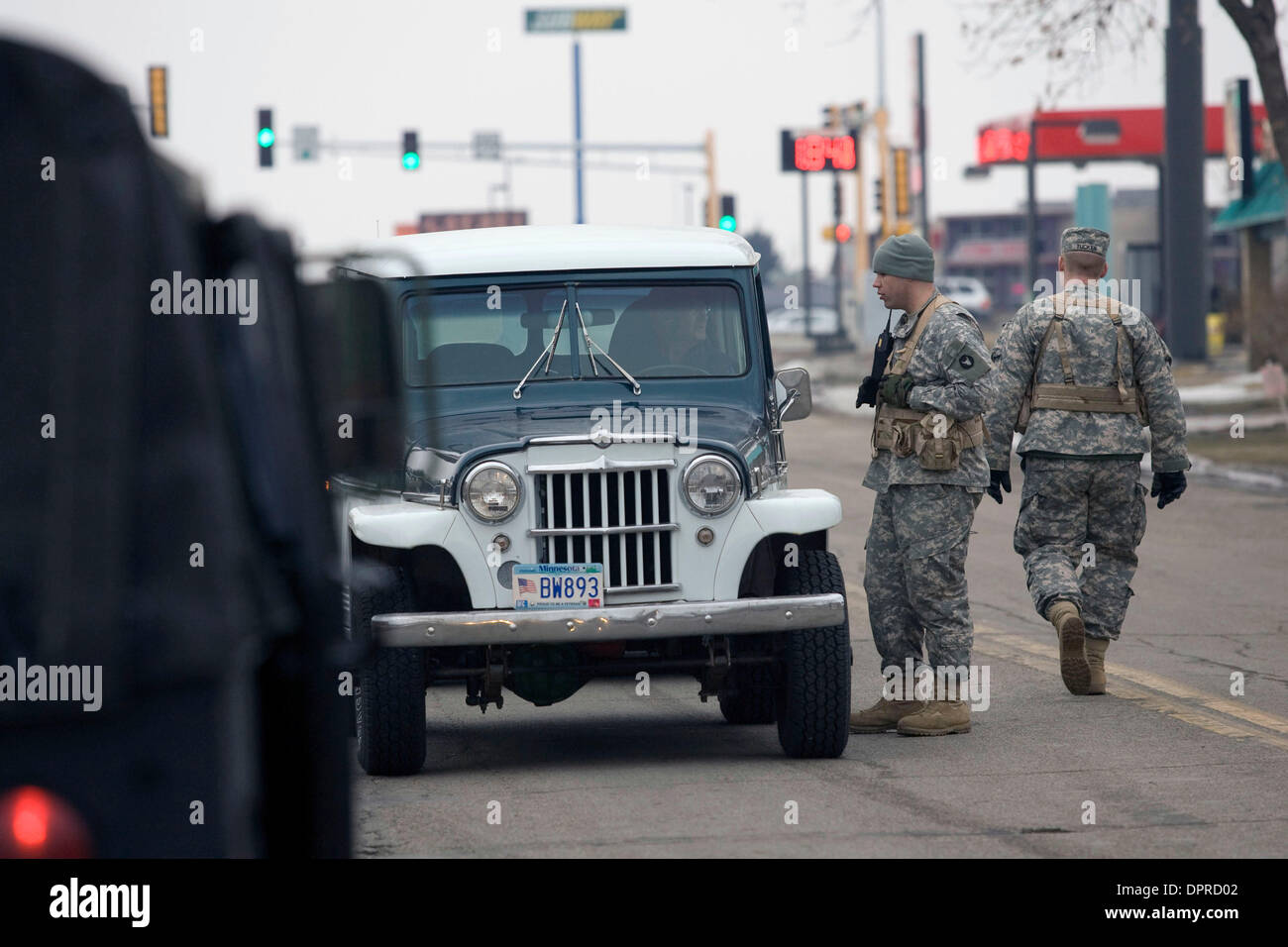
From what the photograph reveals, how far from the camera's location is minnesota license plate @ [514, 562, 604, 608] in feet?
21.9

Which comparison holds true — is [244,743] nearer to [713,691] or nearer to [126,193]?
[126,193]

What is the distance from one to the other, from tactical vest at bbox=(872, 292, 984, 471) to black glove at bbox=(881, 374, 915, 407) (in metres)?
0.03

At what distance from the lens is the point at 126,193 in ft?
7.28

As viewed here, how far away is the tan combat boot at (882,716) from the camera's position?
7.66 metres

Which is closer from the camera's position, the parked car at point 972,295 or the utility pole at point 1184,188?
the utility pole at point 1184,188

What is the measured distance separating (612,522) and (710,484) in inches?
15.3

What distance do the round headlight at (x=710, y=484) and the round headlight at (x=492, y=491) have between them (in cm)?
63

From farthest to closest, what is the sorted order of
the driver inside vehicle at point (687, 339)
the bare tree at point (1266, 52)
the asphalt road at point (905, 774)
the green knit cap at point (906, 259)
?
1. the bare tree at point (1266, 52)
2. the driver inside vehicle at point (687, 339)
3. the green knit cap at point (906, 259)
4. the asphalt road at point (905, 774)

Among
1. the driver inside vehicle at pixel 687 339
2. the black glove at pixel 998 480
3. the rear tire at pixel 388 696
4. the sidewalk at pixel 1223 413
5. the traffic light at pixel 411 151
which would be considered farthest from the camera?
the traffic light at pixel 411 151

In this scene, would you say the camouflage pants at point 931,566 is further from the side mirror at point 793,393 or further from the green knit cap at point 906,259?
the green knit cap at point 906,259

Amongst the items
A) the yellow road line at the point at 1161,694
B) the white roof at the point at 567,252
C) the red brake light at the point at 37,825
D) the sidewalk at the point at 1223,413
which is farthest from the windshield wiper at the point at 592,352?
the red brake light at the point at 37,825

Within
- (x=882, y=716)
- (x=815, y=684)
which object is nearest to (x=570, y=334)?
(x=815, y=684)
